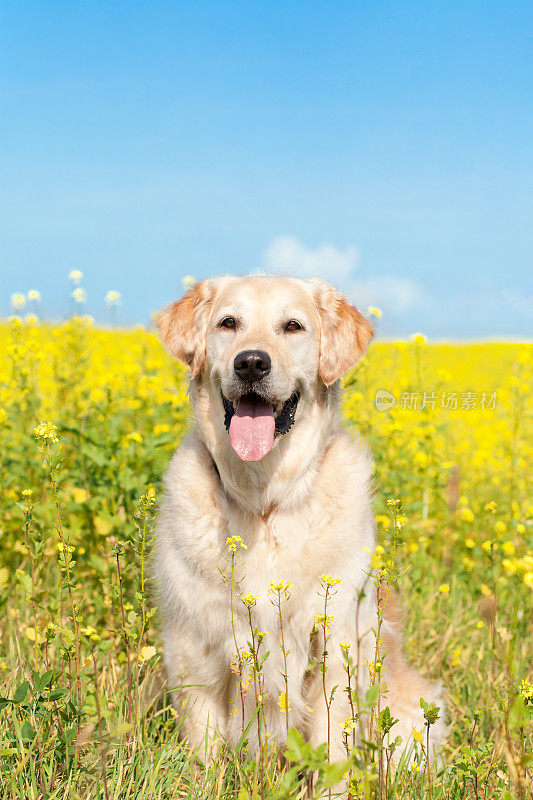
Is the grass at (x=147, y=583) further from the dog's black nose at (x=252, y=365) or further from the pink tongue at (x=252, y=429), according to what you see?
the dog's black nose at (x=252, y=365)

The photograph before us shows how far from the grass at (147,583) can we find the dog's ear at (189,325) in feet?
2.22

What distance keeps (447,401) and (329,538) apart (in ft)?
7.41

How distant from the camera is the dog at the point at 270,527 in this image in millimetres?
2785

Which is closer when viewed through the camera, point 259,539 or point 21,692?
point 21,692

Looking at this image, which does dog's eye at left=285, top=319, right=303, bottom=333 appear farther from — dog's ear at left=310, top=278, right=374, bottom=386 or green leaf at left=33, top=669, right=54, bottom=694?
green leaf at left=33, top=669, right=54, bottom=694

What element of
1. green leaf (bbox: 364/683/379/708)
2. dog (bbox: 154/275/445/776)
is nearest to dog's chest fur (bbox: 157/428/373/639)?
dog (bbox: 154/275/445/776)

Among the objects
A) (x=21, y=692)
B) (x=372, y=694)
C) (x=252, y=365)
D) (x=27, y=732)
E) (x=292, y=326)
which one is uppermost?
(x=292, y=326)

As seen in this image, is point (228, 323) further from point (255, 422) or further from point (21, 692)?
point (21, 692)

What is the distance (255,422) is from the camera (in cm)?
299

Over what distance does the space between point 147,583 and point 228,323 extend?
135 centimetres

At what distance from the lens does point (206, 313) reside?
11.2 ft

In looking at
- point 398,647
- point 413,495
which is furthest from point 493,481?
point 398,647

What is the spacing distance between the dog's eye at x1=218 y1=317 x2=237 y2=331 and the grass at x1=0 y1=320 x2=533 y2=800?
34.4 inches

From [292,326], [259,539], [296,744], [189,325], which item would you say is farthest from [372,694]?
[189,325]
